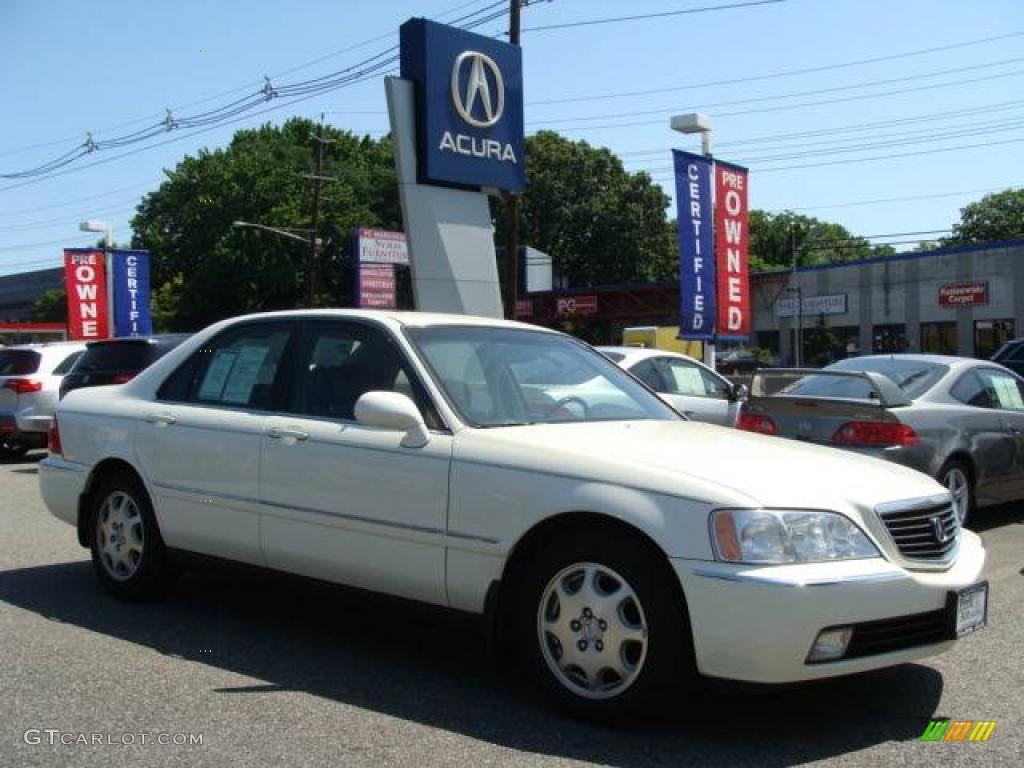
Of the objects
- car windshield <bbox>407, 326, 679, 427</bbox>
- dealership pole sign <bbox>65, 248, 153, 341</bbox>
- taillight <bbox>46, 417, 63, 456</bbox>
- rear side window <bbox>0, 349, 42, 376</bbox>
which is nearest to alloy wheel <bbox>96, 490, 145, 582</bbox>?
taillight <bbox>46, 417, 63, 456</bbox>

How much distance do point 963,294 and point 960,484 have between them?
37.2 m

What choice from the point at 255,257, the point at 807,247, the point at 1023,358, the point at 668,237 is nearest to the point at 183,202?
the point at 255,257

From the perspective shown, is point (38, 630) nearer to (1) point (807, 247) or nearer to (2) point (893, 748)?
(2) point (893, 748)

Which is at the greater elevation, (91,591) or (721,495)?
(721,495)

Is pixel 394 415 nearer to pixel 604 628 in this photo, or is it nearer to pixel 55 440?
pixel 604 628

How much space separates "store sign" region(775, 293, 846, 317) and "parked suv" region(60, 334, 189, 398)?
39.3 m

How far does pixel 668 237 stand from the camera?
64562 mm

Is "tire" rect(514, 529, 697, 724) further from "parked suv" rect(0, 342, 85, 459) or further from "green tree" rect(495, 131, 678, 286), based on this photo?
"green tree" rect(495, 131, 678, 286)

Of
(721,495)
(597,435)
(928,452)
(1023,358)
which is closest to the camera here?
(721,495)

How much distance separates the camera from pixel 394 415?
427 cm

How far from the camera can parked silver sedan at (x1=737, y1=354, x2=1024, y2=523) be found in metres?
7.68

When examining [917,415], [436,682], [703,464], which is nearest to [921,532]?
[703,464]

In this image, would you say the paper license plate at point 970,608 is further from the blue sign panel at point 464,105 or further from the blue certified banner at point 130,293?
the blue certified banner at point 130,293

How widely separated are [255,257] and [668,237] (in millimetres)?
26204
